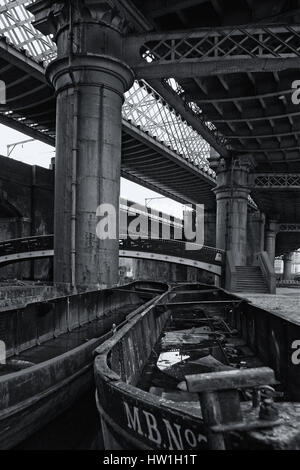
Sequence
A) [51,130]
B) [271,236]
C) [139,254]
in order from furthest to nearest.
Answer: [271,236] < [51,130] < [139,254]

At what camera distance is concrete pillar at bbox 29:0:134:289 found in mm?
13586

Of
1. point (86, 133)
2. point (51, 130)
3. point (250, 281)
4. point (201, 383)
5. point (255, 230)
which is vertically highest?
point (51, 130)

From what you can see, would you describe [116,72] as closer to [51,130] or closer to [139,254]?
[139,254]

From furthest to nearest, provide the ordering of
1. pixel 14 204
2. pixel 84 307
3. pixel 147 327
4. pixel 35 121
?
pixel 14 204, pixel 35 121, pixel 84 307, pixel 147 327

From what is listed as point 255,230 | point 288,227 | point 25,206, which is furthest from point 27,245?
point 288,227

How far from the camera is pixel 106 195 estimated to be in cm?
1391

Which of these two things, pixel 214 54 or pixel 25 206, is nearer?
pixel 214 54

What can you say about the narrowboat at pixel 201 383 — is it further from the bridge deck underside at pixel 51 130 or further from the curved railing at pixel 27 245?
the bridge deck underside at pixel 51 130

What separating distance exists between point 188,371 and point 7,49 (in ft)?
63.1

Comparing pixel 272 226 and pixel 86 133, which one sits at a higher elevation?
pixel 86 133

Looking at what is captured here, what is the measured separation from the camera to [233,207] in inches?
1140

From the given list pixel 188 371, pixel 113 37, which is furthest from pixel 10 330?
pixel 113 37

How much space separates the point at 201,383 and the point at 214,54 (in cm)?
1454

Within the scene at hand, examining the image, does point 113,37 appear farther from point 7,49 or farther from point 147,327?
point 147,327
